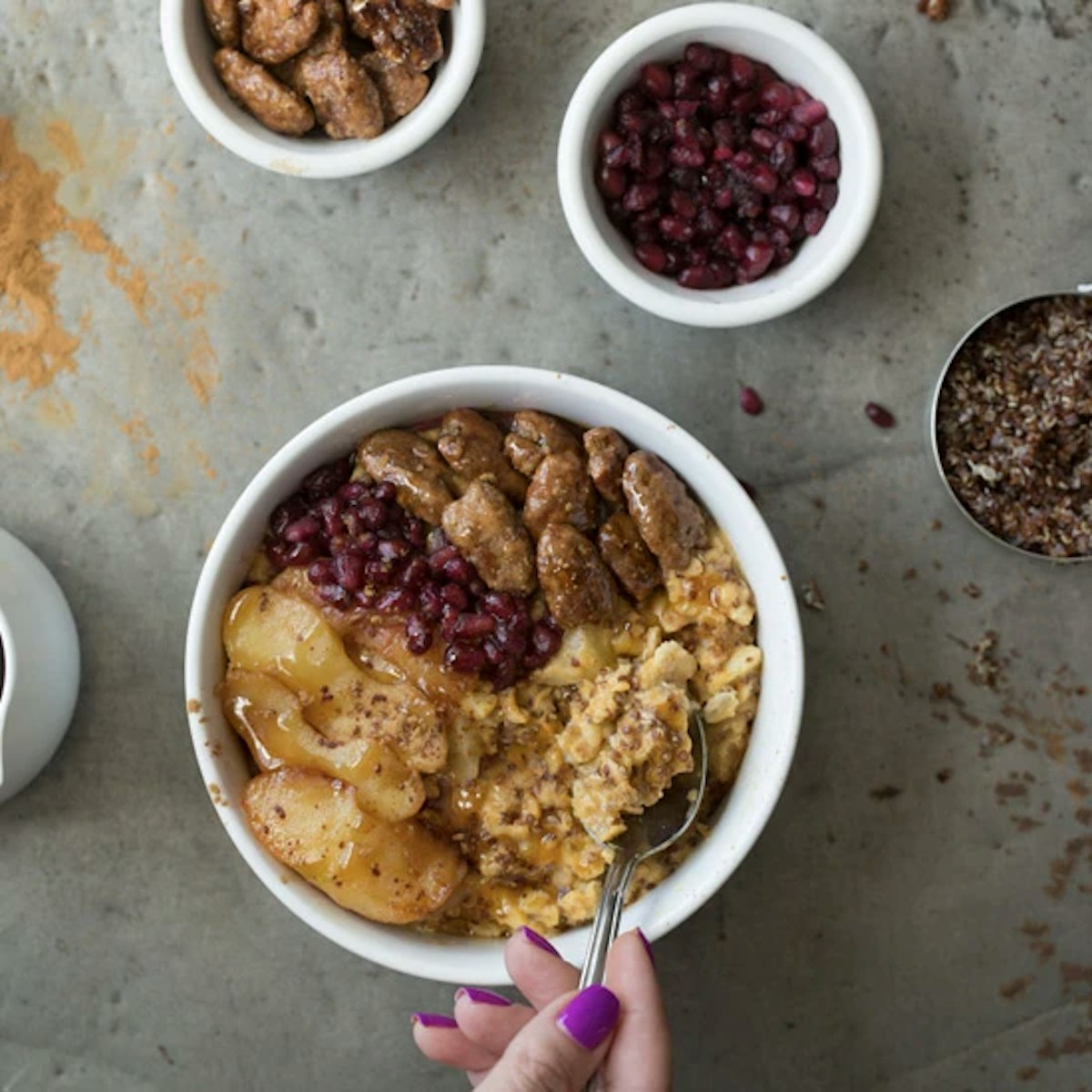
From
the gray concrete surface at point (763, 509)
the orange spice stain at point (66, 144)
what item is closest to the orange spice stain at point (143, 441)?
the gray concrete surface at point (763, 509)

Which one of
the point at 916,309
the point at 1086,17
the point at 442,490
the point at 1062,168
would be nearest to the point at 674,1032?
the point at 442,490

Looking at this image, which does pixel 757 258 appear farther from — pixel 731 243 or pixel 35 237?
pixel 35 237

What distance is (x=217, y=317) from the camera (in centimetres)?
260

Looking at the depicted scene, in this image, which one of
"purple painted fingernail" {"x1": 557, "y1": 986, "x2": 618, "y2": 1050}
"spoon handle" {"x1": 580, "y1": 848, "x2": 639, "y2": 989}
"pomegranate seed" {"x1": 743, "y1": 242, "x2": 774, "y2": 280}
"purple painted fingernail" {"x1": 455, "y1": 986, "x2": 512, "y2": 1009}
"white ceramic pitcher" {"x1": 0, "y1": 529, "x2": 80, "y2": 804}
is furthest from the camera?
"pomegranate seed" {"x1": 743, "y1": 242, "x2": 774, "y2": 280}

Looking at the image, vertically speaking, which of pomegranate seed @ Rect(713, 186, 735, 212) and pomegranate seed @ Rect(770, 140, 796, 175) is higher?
pomegranate seed @ Rect(770, 140, 796, 175)

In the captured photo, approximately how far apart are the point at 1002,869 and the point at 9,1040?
1999 millimetres

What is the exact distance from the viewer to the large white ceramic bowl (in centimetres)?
221

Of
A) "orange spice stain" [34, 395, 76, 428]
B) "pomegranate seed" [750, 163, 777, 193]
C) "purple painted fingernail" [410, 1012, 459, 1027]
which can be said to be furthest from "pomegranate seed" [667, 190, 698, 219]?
"purple painted fingernail" [410, 1012, 459, 1027]

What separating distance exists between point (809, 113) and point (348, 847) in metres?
1.55

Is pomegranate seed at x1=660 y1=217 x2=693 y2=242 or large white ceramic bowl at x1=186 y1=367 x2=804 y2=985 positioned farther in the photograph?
pomegranate seed at x1=660 y1=217 x2=693 y2=242

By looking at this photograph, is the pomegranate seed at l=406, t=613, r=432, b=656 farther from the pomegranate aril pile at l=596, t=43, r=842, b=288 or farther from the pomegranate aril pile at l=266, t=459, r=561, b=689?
the pomegranate aril pile at l=596, t=43, r=842, b=288

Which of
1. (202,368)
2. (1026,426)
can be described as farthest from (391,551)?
(1026,426)

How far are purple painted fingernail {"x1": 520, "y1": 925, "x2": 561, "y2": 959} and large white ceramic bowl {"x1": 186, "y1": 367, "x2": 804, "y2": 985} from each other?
0.35ft

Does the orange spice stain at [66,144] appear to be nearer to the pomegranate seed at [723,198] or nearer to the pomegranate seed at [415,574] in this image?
the pomegranate seed at [415,574]
